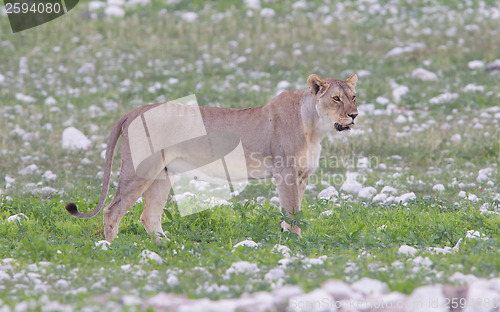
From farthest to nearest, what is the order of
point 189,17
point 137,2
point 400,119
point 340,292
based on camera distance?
1. point 137,2
2. point 189,17
3. point 400,119
4. point 340,292

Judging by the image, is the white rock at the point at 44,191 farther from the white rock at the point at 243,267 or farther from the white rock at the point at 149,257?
the white rock at the point at 243,267

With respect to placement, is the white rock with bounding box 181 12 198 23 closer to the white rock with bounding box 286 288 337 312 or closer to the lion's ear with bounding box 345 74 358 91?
the lion's ear with bounding box 345 74 358 91

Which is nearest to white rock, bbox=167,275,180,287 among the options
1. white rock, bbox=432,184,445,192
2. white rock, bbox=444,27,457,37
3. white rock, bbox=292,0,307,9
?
white rock, bbox=432,184,445,192

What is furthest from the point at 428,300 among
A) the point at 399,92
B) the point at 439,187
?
the point at 399,92

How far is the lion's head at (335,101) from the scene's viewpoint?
7.02 metres

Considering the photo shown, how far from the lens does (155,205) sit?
7.29 m

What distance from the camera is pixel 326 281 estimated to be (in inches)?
195

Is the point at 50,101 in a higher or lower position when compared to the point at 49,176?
higher

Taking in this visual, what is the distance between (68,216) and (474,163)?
596 cm

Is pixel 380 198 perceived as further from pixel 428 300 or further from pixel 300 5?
pixel 300 5

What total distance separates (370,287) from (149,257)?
1949 mm

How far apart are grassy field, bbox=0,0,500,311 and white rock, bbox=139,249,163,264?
0.02m

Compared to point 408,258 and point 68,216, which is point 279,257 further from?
point 68,216

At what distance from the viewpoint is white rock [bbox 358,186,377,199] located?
873 centimetres
